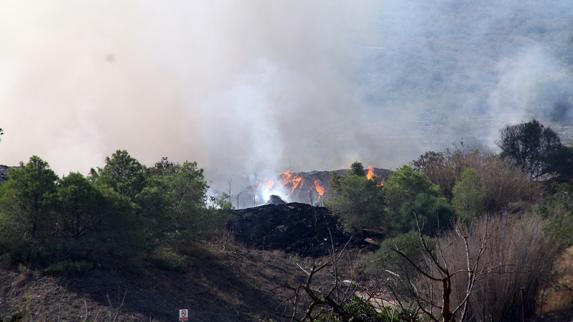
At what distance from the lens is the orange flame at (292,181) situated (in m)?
Answer: 80.1

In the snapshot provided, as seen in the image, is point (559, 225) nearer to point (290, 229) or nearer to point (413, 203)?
point (413, 203)

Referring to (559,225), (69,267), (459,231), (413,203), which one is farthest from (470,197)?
(459,231)

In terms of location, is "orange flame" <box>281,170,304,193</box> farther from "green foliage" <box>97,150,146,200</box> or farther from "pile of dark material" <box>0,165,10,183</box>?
"green foliage" <box>97,150,146,200</box>

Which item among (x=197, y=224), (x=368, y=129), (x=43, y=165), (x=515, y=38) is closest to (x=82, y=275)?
(x=43, y=165)

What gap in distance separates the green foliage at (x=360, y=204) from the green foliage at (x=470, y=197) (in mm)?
4322

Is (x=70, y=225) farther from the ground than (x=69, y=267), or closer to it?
farther from the ground

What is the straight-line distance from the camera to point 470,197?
42.9 metres

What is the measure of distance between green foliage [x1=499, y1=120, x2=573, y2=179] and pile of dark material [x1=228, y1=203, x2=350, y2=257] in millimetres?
21593

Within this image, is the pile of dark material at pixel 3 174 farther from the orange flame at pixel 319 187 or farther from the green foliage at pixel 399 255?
the orange flame at pixel 319 187

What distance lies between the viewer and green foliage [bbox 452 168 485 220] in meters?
42.7

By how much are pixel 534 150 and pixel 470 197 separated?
2242cm

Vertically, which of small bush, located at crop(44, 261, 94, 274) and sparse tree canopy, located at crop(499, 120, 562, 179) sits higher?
sparse tree canopy, located at crop(499, 120, 562, 179)

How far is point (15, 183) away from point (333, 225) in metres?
22.5

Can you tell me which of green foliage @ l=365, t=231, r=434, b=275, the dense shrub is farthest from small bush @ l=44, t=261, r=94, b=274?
the dense shrub
